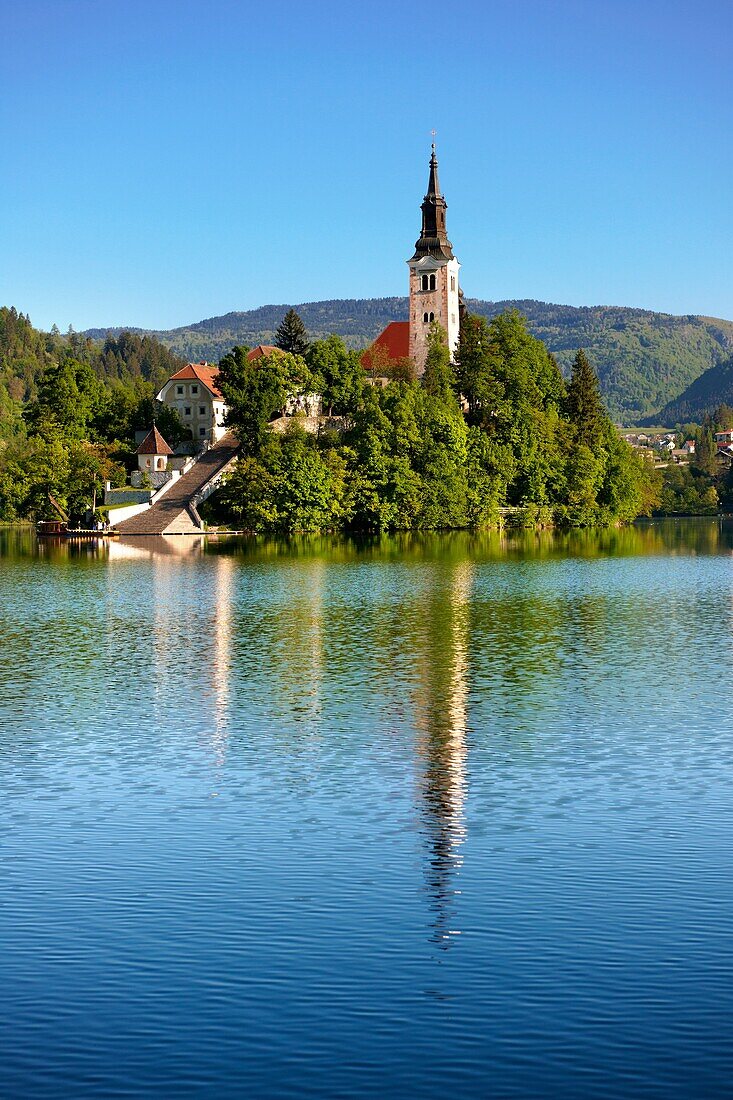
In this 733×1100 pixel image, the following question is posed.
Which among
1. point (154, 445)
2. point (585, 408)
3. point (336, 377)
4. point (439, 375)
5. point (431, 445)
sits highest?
point (439, 375)

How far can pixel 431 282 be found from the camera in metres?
132

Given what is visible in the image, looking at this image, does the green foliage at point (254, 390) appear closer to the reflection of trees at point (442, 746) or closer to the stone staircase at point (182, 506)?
the stone staircase at point (182, 506)

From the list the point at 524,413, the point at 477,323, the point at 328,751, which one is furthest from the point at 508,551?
the point at 328,751

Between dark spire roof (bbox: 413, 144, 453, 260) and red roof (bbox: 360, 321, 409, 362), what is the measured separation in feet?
29.6

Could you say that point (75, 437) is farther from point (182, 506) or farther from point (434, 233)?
point (434, 233)

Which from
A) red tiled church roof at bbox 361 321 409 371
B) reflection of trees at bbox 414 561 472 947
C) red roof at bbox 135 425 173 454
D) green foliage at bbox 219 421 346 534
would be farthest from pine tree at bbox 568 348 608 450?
reflection of trees at bbox 414 561 472 947

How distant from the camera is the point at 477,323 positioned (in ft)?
394

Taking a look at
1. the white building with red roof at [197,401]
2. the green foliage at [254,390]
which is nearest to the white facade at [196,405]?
the white building with red roof at [197,401]

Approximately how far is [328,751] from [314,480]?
75999 millimetres

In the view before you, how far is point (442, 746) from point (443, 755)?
2.36 ft

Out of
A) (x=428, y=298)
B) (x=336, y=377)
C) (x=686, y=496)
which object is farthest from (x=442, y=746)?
(x=686, y=496)

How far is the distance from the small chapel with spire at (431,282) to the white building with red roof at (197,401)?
16.8 metres

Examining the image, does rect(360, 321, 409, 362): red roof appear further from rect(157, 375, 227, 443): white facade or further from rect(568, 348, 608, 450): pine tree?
rect(157, 375, 227, 443): white facade

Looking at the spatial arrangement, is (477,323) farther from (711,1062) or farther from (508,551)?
(711,1062)
